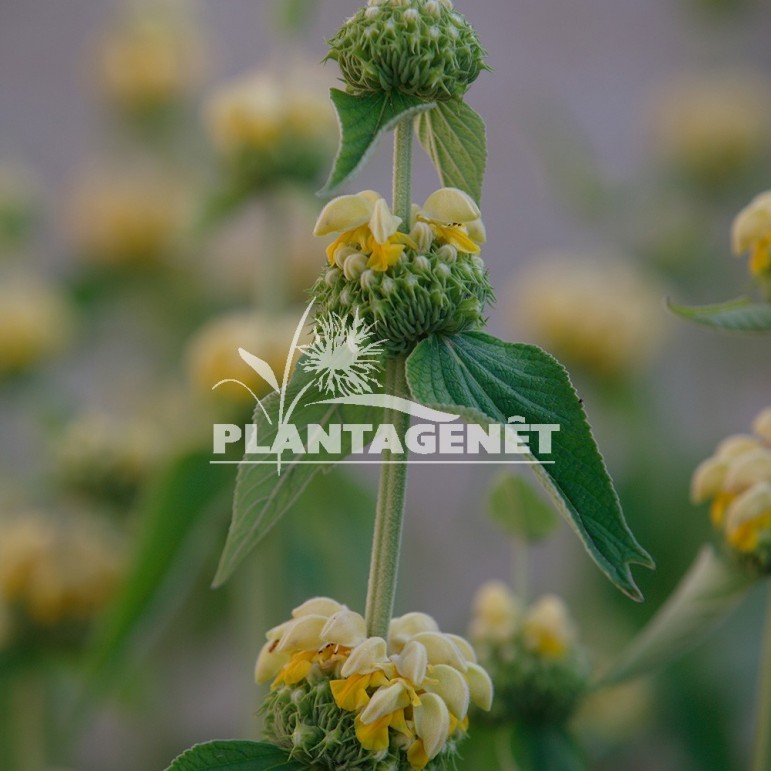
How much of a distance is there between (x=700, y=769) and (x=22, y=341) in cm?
71

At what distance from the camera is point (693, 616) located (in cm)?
49

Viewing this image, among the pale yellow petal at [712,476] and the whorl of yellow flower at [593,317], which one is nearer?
the pale yellow petal at [712,476]

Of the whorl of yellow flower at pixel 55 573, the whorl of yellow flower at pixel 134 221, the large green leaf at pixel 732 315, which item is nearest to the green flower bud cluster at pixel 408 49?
the large green leaf at pixel 732 315

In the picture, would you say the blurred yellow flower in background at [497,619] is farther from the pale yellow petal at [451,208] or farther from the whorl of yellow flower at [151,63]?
the whorl of yellow flower at [151,63]

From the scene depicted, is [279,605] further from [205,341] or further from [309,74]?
[309,74]

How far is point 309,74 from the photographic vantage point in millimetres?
867

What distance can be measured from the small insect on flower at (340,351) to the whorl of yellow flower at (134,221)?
86cm

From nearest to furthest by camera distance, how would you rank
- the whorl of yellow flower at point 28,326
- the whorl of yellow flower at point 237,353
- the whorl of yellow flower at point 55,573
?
1. the whorl of yellow flower at point 237,353
2. the whorl of yellow flower at point 55,573
3. the whorl of yellow flower at point 28,326

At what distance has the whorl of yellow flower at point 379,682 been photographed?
0.36m

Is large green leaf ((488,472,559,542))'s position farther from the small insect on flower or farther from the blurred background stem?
the blurred background stem

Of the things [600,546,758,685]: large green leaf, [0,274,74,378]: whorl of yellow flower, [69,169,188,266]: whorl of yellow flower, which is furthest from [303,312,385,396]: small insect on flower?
[69,169,188,266]: whorl of yellow flower

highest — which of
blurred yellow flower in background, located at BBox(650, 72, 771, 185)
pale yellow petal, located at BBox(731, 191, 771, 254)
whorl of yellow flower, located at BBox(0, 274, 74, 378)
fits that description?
blurred yellow flower in background, located at BBox(650, 72, 771, 185)

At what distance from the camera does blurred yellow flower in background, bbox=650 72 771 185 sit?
131 cm

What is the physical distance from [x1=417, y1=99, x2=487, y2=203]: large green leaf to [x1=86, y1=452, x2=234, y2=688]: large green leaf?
327 millimetres
